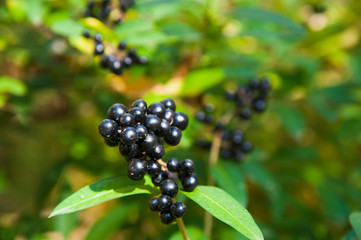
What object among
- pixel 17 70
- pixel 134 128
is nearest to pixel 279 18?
pixel 134 128

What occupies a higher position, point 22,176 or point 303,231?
point 303,231

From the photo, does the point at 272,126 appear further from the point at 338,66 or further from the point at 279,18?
the point at 279,18

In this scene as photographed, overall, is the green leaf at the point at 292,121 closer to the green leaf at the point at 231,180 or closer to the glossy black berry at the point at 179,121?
the green leaf at the point at 231,180

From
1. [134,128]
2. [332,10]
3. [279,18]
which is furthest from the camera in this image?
[332,10]

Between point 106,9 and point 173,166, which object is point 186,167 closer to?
point 173,166

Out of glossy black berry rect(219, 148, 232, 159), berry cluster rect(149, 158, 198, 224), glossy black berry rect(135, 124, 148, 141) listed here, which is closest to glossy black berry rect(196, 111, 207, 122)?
glossy black berry rect(219, 148, 232, 159)

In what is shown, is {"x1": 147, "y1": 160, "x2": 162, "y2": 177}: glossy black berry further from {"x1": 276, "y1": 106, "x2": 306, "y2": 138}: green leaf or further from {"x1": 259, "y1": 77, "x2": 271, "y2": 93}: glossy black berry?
{"x1": 276, "y1": 106, "x2": 306, "y2": 138}: green leaf

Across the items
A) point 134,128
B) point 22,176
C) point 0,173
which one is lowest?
point 22,176
